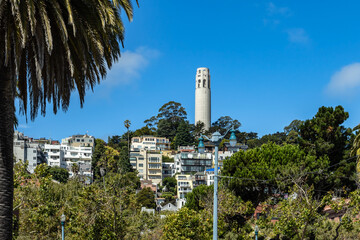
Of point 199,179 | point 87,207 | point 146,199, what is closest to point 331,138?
point 87,207

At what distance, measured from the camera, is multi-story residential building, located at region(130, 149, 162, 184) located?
126125 millimetres

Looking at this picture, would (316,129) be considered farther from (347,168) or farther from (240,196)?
(240,196)

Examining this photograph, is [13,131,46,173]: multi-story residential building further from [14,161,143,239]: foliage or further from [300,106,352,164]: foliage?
[14,161,143,239]: foliage

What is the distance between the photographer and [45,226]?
93.0 feet

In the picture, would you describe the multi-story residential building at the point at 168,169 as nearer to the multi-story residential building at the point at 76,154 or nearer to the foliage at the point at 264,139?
the multi-story residential building at the point at 76,154

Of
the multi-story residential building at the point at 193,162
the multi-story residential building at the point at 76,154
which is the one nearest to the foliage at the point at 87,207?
the multi-story residential building at the point at 193,162

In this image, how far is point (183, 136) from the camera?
156 meters

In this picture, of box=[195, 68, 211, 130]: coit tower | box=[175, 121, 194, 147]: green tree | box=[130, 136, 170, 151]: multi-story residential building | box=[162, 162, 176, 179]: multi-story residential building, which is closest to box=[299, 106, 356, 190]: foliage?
box=[162, 162, 176, 179]: multi-story residential building

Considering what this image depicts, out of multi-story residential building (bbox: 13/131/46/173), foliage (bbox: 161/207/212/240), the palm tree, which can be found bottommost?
foliage (bbox: 161/207/212/240)

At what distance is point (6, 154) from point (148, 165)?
389 feet

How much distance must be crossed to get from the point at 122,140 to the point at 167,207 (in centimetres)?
7517

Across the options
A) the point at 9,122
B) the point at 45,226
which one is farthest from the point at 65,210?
the point at 9,122

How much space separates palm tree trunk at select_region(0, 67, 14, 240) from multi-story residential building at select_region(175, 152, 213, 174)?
4681 inches

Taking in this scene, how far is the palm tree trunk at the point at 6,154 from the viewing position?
337 inches
